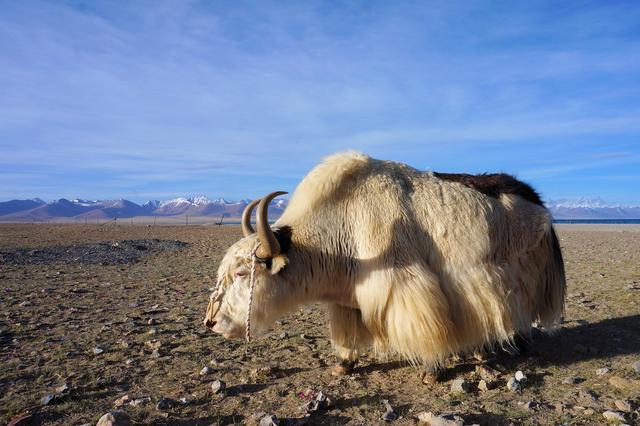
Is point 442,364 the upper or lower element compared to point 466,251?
lower

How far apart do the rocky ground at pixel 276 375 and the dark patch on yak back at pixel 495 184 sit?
1.49 metres

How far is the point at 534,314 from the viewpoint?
13.4 ft

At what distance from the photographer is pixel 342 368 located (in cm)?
394

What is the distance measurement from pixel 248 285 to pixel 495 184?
7.96 feet

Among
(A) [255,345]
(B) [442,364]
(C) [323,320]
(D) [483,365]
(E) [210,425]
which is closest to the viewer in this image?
(E) [210,425]

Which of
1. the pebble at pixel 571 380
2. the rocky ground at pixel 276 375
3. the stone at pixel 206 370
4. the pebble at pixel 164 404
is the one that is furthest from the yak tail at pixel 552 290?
the pebble at pixel 164 404

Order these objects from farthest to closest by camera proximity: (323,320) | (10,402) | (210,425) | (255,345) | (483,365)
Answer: (323,320), (255,345), (483,365), (10,402), (210,425)

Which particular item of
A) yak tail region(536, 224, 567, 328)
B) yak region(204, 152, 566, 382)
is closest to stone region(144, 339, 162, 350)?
yak region(204, 152, 566, 382)

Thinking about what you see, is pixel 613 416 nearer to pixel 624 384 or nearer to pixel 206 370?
pixel 624 384

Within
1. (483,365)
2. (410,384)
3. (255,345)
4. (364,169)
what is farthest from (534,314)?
(255,345)

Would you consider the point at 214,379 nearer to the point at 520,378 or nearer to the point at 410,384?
the point at 410,384

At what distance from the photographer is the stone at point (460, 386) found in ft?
11.2

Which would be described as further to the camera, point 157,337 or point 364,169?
point 157,337

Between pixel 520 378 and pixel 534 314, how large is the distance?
2.49 ft
